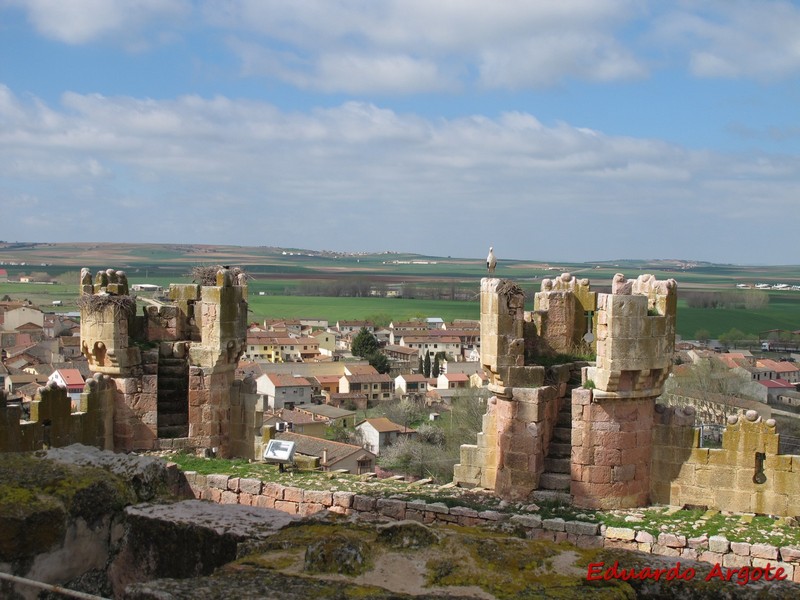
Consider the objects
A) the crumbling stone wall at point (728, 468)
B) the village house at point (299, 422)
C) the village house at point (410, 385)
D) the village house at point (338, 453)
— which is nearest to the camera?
the crumbling stone wall at point (728, 468)

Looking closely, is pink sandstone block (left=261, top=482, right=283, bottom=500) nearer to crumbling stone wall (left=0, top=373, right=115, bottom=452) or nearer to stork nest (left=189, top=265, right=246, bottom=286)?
crumbling stone wall (left=0, top=373, right=115, bottom=452)

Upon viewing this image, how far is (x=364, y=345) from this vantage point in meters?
112

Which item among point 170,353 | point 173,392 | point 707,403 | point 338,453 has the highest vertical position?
point 170,353

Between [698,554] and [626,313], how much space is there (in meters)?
3.79

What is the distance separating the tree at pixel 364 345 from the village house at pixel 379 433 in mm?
47931

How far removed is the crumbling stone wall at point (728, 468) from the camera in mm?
13172

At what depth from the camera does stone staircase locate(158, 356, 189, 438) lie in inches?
683

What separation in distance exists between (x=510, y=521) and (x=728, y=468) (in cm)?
380

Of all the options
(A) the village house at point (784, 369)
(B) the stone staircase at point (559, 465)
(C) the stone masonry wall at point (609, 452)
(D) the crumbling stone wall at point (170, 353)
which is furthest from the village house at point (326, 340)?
(C) the stone masonry wall at point (609, 452)

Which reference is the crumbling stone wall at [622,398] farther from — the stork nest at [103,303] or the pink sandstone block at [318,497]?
the stork nest at [103,303]

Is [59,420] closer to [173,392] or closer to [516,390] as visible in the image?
[173,392]

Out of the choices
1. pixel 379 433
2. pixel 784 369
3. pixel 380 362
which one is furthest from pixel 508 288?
pixel 380 362

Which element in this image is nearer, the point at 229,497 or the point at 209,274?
the point at 229,497

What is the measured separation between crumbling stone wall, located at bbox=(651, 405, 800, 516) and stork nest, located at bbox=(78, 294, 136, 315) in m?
10.3
